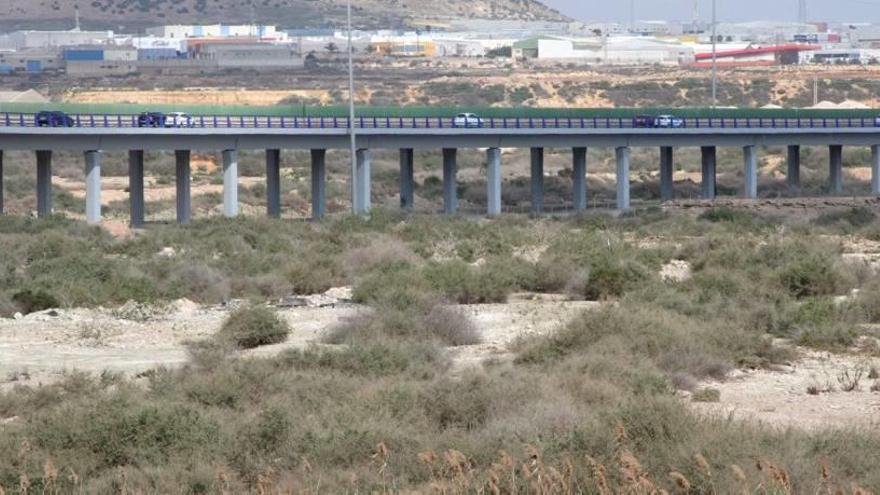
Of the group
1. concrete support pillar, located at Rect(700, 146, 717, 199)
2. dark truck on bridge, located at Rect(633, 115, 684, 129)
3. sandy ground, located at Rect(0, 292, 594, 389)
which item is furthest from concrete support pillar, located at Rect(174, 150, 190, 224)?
concrete support pillar, located at Rect(700, 146, 717, 199)

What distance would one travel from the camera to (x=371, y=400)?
22328mm

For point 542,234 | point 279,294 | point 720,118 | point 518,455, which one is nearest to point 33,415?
point 518,455

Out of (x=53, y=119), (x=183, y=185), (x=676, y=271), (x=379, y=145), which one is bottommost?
(x=676, y=271)

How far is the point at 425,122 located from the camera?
71938mm

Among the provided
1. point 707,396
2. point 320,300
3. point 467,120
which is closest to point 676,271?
point 320,300

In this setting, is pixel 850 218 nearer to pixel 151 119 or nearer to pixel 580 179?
pixel 580 179

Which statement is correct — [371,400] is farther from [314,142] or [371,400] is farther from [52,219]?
[314,142]

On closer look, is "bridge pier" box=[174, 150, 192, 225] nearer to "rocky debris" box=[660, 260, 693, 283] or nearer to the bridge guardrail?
the bridge guardrail

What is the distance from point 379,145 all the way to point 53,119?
1426 cm

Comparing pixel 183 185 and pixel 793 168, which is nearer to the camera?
pixel 183 185

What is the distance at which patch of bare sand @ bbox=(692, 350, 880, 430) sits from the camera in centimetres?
2269

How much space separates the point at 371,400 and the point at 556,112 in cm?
5481

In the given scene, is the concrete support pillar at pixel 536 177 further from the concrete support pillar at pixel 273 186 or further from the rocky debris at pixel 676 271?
the rocky debris at pixel 676 271

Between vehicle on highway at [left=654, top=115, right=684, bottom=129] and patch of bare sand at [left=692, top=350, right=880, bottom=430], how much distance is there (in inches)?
1961
